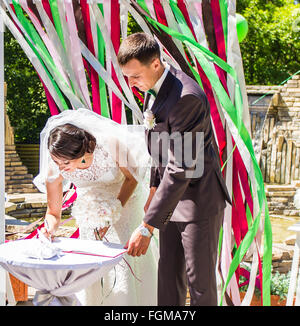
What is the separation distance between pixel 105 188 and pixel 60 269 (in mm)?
727

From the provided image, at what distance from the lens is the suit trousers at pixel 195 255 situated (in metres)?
2.07

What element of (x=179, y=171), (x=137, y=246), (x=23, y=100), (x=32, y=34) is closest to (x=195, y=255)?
(x=137, y=246)

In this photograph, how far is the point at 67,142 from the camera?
2.26 meters

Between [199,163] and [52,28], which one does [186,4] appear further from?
[199,163]

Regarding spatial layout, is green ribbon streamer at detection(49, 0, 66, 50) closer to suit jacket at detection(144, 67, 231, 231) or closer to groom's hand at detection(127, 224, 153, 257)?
suit jacket at detection(144, 67, 231, 231)

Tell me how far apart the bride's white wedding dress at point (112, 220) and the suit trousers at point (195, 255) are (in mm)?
441

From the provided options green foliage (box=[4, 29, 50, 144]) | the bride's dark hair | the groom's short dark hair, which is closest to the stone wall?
green foliage (box=[4, 29, 50, 144])

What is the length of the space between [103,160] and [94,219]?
0.32 metres

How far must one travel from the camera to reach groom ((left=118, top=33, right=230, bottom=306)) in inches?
76.1

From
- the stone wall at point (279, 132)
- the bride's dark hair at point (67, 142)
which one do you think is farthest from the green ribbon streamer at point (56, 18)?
the stone wall at point (279, 132)

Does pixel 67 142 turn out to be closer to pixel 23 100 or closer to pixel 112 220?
pixel 112 220
